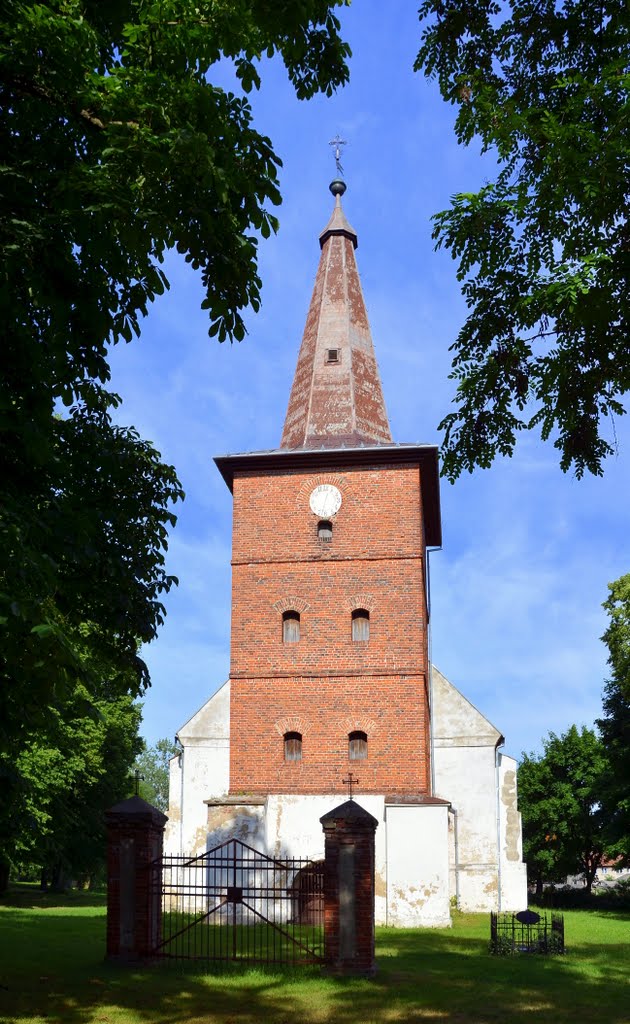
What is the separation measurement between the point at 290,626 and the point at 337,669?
1516 millimetres

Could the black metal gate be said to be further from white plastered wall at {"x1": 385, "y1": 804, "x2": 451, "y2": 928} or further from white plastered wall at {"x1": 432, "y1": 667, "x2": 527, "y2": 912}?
white plastered wall at {"x1": 432, "y1": 667, "x2": 527, "y2": 912}

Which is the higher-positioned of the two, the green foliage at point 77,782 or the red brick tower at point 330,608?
the red brick tower at point 330,608

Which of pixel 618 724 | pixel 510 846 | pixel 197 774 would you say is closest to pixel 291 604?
pixel 197 774

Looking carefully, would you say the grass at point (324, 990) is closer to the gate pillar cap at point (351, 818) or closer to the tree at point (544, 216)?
the gate pillar cap at point (351, 818)

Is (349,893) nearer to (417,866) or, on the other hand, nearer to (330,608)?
(417,866)

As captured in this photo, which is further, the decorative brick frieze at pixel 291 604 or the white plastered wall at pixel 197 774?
the white plastered wall at pixel 197 774

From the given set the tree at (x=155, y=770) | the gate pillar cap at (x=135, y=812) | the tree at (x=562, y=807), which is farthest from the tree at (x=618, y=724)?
the tree at (x=155, y=770)

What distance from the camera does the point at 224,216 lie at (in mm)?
7219

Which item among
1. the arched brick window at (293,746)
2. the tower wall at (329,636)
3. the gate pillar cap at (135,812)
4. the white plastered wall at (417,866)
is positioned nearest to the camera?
the gate pillar cap at (135,812)

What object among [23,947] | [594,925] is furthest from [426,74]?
[594,925]

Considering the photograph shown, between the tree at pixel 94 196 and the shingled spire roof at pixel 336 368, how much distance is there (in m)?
14.9

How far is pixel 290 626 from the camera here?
22.4 metres

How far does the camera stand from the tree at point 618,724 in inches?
1109

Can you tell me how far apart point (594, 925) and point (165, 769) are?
71.9 metres
